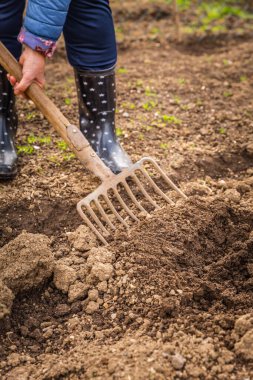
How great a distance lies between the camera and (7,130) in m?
3.37

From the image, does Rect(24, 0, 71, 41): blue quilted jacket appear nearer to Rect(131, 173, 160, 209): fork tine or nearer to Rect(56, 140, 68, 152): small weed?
A: Rect(131, 173, 160, 209): fork tine

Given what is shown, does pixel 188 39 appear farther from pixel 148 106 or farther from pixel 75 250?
pixel 75 250

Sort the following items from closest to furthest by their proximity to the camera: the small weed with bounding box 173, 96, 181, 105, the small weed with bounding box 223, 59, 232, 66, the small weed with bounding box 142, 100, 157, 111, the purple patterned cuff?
the purple patterned cuff
the small weed with bounding box 142, 100, 157, 111
the small weed with bounding box 173, 96, 181, 105
the small weed with bounding box 223, 59, 232, 66

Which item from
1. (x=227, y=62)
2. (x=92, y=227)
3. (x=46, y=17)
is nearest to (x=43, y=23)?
(x=46, y=17)

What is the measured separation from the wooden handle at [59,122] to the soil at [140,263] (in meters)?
0.32

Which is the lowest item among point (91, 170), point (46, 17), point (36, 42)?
point (91, 170)

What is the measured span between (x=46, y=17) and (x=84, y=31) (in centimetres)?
48

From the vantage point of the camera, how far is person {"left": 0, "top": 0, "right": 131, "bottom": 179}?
2.74 m

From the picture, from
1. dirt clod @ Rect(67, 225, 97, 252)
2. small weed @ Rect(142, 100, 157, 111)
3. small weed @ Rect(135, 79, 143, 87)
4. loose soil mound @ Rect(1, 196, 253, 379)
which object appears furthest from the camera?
small weed @ Rect(135, 79, 143, 87)

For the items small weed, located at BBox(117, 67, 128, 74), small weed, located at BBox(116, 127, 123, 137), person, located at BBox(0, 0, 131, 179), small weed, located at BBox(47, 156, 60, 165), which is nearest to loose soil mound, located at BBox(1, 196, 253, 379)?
person, located at BBox(0, 0, 131, 179)

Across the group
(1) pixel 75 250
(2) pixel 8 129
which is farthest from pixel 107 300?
(2) pixel 8 129

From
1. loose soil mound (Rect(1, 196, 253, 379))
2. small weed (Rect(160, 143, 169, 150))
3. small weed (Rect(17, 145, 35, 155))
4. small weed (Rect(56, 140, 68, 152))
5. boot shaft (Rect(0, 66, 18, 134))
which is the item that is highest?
boot shaft (Rect(0, 66, 18, 134))

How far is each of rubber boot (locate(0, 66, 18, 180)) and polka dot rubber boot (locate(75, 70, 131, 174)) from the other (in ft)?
1.38

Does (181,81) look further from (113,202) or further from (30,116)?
(113,202)
